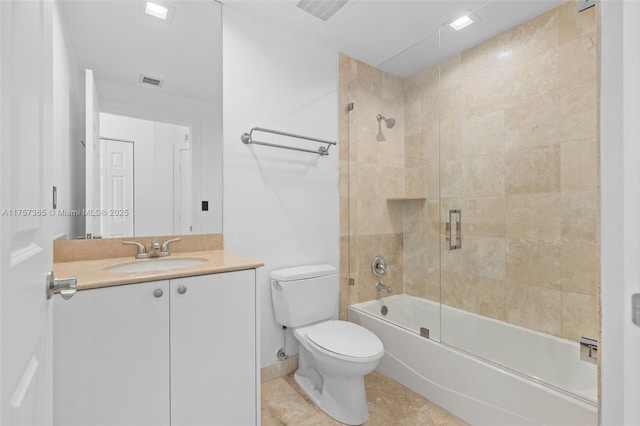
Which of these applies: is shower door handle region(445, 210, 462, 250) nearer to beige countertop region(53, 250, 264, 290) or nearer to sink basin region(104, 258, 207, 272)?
beige countertop region(53, 250, 264, 290)

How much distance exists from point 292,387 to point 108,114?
188 centimetres

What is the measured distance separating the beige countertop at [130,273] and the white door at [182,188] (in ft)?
0.58

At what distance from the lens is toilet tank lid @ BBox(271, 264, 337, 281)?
1864 mm

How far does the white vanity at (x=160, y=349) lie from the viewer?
1.02 meters

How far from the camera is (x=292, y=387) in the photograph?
6.21 ft

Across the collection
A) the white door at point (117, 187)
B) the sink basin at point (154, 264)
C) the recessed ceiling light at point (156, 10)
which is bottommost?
the sink basin at point (154, 264)

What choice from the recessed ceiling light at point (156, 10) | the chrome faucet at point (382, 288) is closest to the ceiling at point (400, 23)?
the recessed ceiling light at point (156, 10)

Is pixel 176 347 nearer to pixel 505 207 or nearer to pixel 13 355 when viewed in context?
pixel 13 355

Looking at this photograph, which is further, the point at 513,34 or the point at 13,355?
the point at 513,34

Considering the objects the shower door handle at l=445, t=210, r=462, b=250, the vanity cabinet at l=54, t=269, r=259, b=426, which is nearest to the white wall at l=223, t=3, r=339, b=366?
the vanity cabinet at l=54, t=269, r=259, b=426
